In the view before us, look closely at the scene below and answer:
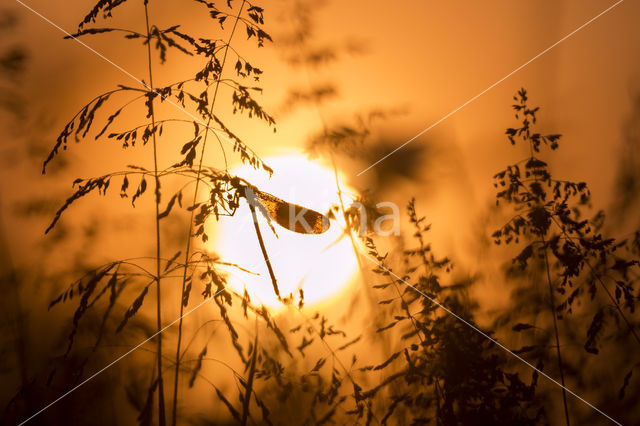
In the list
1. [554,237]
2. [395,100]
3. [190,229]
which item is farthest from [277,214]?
[554,237]

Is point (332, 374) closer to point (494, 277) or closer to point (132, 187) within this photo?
point (494, 277)

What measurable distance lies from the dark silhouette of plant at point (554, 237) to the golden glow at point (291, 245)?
0.50 m

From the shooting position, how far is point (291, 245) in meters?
1.20

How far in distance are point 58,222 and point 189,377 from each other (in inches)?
20.8

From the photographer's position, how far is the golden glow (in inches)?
45.9

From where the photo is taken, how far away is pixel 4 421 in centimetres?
104

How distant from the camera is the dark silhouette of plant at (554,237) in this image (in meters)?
1.25

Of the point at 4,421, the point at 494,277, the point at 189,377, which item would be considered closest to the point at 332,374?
the point at 189,377
